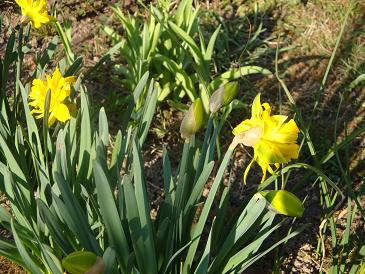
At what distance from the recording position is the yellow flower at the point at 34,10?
1.68 meters

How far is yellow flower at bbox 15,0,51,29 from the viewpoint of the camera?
5.51 ft

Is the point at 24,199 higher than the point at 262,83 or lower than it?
higher

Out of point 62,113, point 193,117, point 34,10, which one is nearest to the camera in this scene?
point 193,117

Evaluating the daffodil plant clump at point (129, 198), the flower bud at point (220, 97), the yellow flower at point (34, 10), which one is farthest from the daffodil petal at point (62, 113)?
the yellow flower at point (34, 10)

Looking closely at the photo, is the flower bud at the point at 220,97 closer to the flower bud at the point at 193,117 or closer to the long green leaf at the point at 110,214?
the flower bud at the point at 193,117

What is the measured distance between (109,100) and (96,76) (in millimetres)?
246

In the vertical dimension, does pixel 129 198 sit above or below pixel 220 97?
below

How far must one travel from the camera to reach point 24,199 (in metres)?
1.36

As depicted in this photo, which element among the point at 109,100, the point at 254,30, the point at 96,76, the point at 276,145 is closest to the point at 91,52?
the point at 96,76

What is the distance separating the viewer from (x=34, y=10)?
1694 millimetres

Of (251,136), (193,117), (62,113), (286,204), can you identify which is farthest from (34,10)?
(286,204)

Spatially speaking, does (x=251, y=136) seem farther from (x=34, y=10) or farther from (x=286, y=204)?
(x=34, y=10)

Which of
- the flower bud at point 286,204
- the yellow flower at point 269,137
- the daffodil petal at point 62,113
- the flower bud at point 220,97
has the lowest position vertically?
the flower bud at point 286,204

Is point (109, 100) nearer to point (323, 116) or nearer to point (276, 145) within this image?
point (323, 116)
